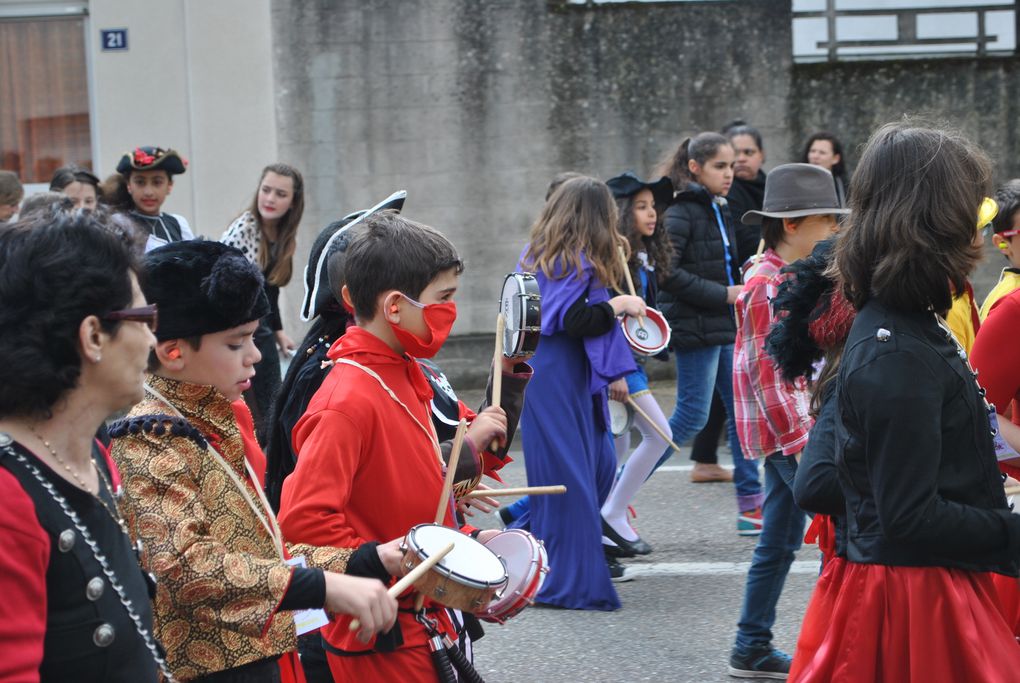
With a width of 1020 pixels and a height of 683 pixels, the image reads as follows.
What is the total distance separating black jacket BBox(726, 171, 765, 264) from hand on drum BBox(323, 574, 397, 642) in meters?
5.74

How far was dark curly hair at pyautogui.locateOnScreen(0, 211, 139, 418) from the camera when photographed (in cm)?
200

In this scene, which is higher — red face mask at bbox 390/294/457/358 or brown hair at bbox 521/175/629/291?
brown hair at bbox 521/175/629/291

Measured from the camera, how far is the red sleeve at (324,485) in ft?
9.27

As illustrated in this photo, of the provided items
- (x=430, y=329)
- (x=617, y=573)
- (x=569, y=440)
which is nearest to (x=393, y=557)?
(x=430, y=329)

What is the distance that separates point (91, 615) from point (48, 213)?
26.2 inches

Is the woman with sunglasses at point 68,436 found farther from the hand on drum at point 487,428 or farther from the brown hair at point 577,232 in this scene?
the brown hair at point 577,232

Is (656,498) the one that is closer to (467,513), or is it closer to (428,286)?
(467,513)

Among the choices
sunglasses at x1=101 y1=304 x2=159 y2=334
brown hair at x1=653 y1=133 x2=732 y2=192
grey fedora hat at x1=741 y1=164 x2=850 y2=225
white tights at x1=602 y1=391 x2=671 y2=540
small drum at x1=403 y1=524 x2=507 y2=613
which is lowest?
white tights at x1=602 y1=391 x2=671 y2=540

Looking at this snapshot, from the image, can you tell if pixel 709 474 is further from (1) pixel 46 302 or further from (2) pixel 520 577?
(1) pixel 46 302

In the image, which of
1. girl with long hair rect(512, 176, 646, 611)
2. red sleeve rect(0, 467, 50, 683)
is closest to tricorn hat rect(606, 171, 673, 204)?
girl with long hair rect(512, 176, 646, 611)

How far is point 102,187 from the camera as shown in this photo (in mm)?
7645

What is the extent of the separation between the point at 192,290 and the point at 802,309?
1662mm

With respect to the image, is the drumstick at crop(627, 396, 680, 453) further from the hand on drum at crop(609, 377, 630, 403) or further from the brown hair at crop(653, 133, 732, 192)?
the brown hair at crop(653, 133, 732, 192)

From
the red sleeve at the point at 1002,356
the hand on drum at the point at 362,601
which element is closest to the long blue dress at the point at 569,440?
the red sleeve at the point at 1002,356
